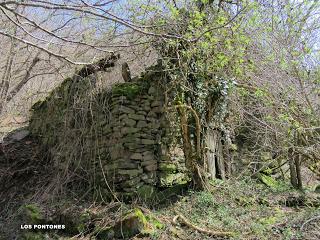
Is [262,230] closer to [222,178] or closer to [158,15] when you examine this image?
[222,178]

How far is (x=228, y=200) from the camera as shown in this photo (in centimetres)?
587

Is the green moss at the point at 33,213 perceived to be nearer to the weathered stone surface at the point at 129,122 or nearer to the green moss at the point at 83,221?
the green moss at the point at 83,221

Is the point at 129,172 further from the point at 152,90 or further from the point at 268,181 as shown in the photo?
the point at 268,181

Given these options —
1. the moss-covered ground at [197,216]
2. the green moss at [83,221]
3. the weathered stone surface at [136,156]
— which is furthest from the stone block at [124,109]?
the green moss at [83,221]

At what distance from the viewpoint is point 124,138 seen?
581cm

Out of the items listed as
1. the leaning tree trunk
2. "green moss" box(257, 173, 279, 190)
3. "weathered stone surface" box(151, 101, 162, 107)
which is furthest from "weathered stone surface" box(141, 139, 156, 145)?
"green moss" box(257, 173, 279, 190)

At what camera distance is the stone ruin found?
5770 millimetres

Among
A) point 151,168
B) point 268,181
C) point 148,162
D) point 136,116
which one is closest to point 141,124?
point 136,116

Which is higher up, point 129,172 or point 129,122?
point 129,122

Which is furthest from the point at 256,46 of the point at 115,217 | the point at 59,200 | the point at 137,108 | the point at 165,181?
the point at 59,200

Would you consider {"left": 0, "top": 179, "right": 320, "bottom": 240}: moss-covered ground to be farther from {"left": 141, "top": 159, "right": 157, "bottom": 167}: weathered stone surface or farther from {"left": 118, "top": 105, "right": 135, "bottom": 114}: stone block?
{"left": 118, "top": 105, "right": 135, "bottom": 114}: stone block

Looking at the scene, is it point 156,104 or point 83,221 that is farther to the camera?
point 156,104

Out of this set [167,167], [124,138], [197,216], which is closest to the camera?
[197,216]

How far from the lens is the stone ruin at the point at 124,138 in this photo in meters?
5.77
